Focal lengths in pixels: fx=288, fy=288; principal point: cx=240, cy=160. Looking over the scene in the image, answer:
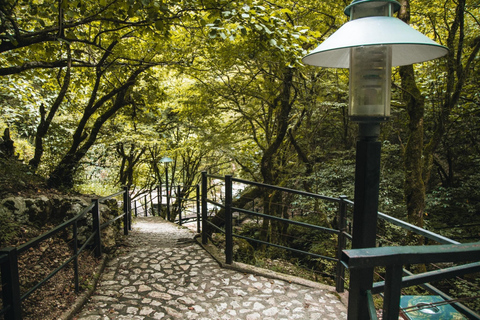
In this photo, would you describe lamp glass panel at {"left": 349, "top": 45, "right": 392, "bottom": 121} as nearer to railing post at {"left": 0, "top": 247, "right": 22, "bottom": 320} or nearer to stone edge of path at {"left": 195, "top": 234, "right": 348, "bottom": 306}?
railing post at {"left": 0, "top": 247, "right": 22, "bottom": 320}

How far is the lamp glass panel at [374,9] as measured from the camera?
1457mm

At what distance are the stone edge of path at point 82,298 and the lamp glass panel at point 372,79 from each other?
309cm

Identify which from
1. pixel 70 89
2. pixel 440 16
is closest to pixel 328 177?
pixel 440 16

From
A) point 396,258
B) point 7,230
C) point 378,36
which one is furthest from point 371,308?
point 7,230

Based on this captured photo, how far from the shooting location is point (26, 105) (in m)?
6.62

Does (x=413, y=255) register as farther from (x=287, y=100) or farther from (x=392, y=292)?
(x=287, y=100)

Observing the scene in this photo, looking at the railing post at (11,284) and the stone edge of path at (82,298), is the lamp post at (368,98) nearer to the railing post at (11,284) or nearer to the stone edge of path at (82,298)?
the railing post at (11,284)

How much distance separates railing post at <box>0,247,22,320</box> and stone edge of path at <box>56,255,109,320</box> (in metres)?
0.81

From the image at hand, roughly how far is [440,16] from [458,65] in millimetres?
1419

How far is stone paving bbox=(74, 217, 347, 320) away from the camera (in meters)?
2.97

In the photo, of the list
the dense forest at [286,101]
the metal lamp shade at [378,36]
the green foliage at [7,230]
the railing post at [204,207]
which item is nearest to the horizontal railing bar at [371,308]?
the metal lamp shade at [378,36]

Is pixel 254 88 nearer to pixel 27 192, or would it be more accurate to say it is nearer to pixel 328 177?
pixel 328 177

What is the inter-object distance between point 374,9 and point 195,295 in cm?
323

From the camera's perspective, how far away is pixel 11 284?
6.30 feet
